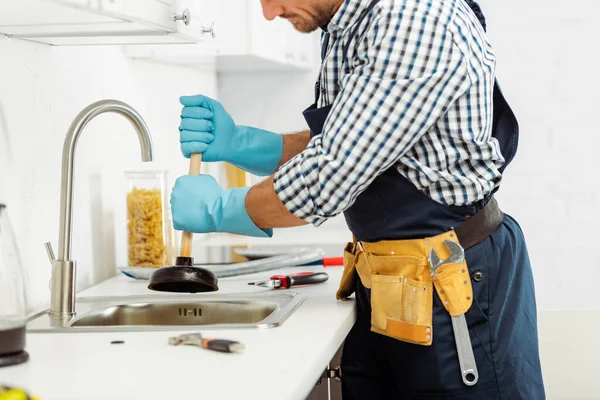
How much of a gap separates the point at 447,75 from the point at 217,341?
517mm

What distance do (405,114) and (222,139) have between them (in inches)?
20.5

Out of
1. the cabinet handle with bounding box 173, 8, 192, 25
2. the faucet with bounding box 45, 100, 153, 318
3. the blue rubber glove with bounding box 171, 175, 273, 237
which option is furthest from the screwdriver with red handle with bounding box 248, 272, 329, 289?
the cabinet handle with bounding box 173, 8, 192, 25

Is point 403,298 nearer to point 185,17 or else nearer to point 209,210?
point 209,210

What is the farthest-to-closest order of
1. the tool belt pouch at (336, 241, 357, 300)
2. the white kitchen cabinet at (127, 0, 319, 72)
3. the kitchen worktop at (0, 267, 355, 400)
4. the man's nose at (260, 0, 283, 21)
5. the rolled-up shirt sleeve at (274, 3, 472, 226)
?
the white kitchen cabinet at (127, 0, 319, 72) → the tool belt pouch at (336, 241, 357, 300) → the man's nose at (260, 0, 283, 21) → the rolled-up shirt sleeve at (274, 3, 472, 226) → the kitchen worktop at (0, 267, 355, 400)

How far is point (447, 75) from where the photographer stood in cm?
129

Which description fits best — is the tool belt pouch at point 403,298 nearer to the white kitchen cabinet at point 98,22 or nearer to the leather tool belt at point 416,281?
the leather tool belt at point 416,281

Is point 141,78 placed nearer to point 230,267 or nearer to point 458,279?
point 230,267

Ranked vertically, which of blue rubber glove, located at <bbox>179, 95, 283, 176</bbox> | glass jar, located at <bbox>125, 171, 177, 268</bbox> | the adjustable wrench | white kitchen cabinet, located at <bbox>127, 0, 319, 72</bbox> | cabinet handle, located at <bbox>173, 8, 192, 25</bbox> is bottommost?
the adjustable wrench

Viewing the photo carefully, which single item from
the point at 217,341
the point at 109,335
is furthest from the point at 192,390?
the point at 109,335

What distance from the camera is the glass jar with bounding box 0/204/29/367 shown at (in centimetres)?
109

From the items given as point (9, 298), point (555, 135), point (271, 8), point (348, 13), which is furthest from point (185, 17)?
point (555, 135)

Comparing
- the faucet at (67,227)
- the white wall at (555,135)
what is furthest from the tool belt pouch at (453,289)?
the white wall at (555,135)

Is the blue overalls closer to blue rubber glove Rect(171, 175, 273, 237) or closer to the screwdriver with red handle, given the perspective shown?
blue rubber glove Rect(171, 175, 273, 237)

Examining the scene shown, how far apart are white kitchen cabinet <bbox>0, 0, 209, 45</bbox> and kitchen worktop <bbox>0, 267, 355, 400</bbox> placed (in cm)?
47
